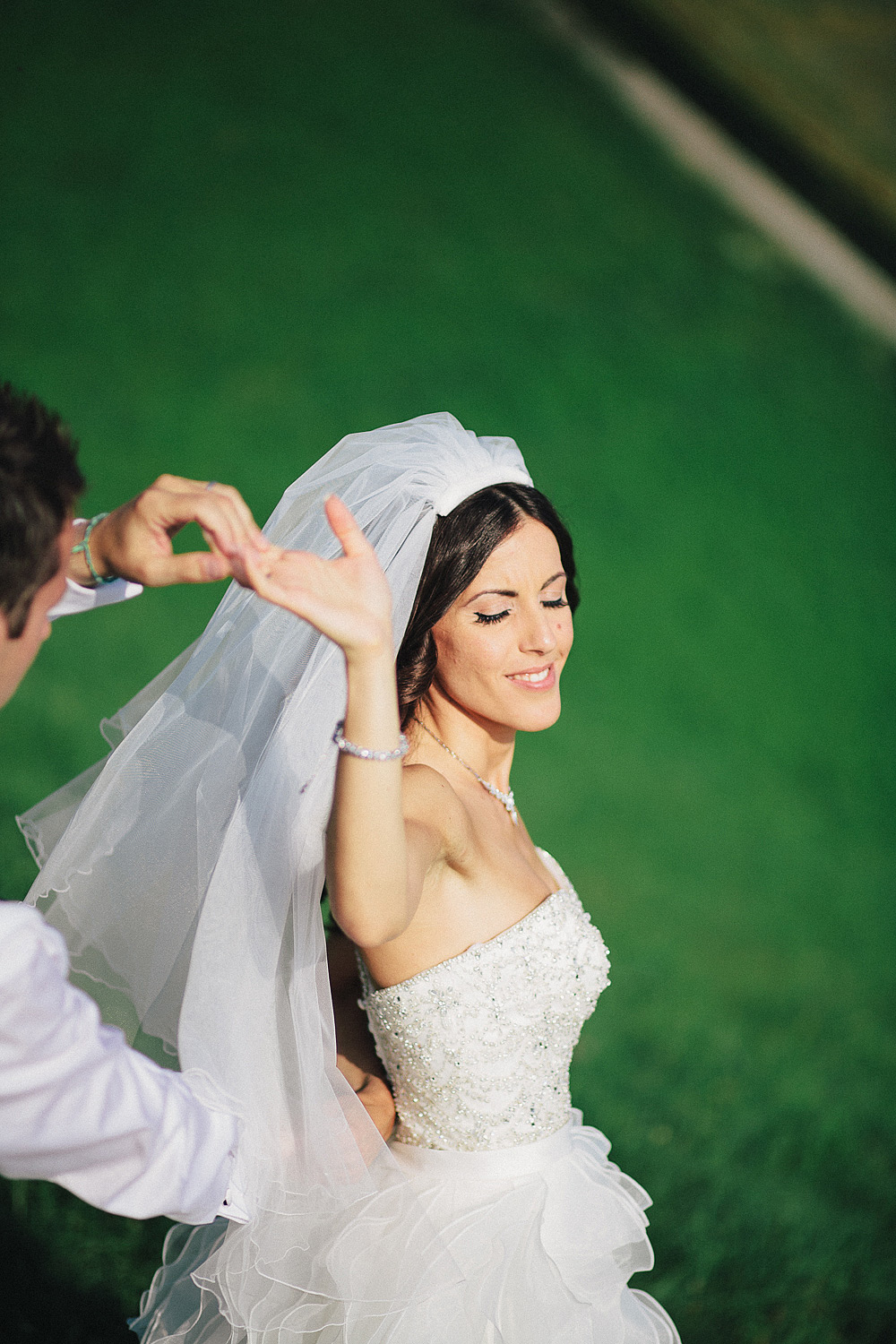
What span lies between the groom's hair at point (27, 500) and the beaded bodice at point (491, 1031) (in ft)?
3.71

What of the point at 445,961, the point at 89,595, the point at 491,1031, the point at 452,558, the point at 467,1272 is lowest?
the point at 467,1272

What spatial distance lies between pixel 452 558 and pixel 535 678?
12.6 inches

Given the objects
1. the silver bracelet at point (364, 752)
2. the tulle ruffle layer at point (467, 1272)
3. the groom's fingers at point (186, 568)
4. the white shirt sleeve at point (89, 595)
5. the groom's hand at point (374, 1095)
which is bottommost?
the tulle ruffle layer at point (467, 1272)

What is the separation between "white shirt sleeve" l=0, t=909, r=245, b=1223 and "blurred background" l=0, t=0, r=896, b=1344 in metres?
1.87

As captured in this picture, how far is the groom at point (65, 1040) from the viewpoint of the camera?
58.1 inches

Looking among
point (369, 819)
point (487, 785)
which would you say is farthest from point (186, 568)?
point (487, 785)

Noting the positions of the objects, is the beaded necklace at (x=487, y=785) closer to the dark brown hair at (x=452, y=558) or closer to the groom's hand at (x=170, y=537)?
the dark brown hair at (x=452, y=558)

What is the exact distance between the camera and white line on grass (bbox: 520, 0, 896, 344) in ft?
34.7

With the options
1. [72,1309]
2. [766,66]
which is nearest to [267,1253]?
[72,1309]

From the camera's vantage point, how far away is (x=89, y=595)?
2023 mm

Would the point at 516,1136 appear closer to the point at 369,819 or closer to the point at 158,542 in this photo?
the point at 369,819

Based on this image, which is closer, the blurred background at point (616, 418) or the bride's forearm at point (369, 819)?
the bride's forearm at point (369, 819)

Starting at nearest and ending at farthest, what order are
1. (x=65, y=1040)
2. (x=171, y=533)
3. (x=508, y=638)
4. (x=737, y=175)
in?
(x=65, y=1040)
(x=171, y=533)
(x=508, y=638)
(x=737, y=175)

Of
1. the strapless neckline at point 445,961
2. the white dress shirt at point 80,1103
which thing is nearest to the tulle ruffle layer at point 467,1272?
the strapless neckline at point 445,961
